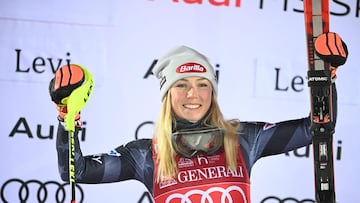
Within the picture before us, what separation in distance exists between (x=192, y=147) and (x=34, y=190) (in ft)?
2.26

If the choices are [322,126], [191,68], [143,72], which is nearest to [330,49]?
[322,126]

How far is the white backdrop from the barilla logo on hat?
4.4 inches

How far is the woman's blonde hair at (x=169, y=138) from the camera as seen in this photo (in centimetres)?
323

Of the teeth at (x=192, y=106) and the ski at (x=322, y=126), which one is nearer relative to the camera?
the ski at (x=322, y=126)

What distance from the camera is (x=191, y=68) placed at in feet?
10.8

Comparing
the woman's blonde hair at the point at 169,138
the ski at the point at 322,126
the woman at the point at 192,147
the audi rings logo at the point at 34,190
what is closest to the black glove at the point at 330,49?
the ski at the point at 322,126

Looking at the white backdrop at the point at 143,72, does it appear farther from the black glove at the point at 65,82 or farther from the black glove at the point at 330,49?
the black glove at the point at 330,49

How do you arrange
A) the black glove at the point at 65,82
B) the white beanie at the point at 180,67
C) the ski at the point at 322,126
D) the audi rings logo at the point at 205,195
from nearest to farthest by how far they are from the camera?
1. the ski at the point at 322,126
2. the black glove at the point at 65,82
3. the audi rings logo at the point at 205,195
4. the white beanie at the point at 180,67

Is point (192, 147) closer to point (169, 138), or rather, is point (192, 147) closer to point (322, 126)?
point (169, 138)

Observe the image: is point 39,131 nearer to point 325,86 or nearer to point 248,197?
point 248,197

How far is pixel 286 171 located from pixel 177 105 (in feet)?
1.80

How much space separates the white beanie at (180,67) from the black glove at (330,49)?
2.70 feet

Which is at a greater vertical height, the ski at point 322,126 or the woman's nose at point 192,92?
the woman's nose at point 192,92

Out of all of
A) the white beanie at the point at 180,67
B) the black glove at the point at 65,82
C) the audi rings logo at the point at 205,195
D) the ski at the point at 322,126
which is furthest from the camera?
the white beanie at the point at 180,67
